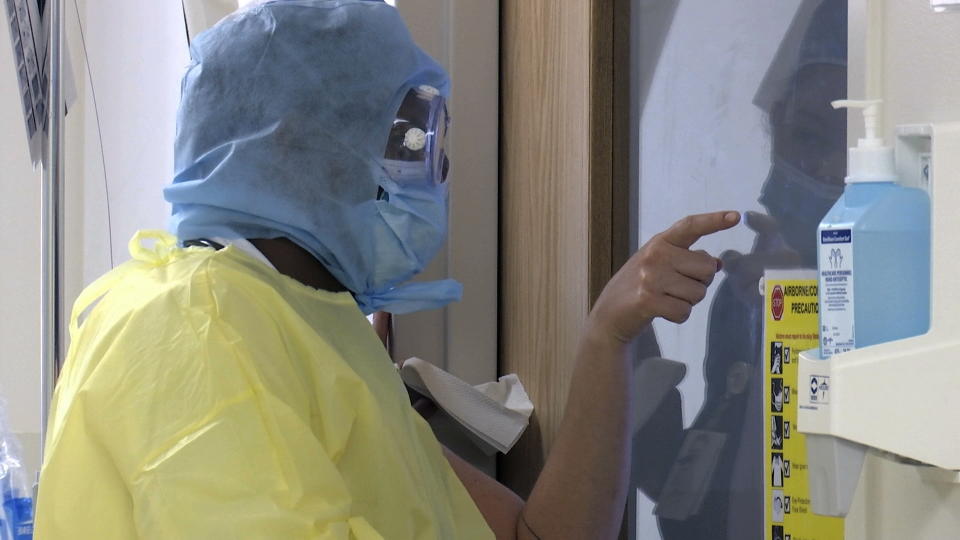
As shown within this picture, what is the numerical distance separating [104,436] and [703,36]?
0.79 metres

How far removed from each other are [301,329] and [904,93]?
626 mm

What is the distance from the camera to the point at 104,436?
37.3 inches

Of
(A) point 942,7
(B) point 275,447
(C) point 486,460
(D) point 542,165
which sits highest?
(A) point 942,7

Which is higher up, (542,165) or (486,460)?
(542,165)

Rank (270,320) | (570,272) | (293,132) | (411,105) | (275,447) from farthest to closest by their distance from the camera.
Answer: (570,272), (411,105), (293,132), (270,320), (275,447)

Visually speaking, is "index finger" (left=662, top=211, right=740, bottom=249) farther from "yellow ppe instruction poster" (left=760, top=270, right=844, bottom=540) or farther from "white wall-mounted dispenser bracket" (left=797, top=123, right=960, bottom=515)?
"white wall-mounted dispenser bracket" (left=797, top=123, right=960, bottom=515)

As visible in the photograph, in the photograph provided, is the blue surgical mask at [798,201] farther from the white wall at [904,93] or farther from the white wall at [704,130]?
the white wall at [904,93]

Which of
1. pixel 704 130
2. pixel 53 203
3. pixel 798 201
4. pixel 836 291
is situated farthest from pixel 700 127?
pixel 53 203

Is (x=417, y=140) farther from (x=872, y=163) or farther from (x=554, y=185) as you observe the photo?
(x=872, y=163)

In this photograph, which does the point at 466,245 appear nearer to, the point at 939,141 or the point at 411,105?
the point at 411,105

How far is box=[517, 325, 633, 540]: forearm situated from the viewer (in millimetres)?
1254

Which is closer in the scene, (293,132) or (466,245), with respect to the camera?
(293,132)

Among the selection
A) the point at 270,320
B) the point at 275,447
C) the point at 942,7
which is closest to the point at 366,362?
the point at 270,320

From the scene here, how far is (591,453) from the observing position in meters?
1.29
